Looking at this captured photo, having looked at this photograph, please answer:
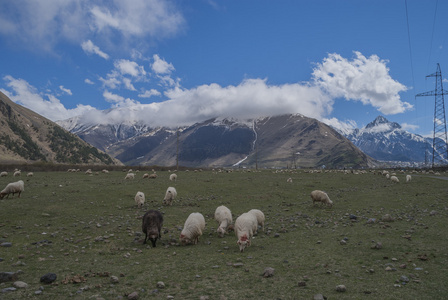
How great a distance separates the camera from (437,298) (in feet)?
26.4

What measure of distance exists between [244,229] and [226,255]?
274 centimetres

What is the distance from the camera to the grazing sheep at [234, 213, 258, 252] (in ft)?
47.9

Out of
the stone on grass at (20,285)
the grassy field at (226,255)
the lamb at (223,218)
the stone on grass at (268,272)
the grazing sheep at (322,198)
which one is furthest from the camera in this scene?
the grazing sheep at (322,198)

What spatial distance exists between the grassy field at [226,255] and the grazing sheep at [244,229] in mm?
606

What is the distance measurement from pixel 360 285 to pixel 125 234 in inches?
542

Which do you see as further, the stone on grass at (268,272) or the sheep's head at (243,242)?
the sheep's head at (243,242)

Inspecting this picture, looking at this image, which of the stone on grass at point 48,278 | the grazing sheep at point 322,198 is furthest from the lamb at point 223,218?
the grazing sheep at point 322,198

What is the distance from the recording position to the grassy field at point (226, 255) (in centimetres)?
898

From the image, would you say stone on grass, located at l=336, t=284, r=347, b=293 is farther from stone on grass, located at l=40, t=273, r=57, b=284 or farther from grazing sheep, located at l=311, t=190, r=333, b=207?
grazing sheep, located at l=311, t=190, r=333, b=207

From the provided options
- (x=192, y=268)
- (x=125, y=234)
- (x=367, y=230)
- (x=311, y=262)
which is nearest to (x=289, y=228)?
(x=367, y=230)

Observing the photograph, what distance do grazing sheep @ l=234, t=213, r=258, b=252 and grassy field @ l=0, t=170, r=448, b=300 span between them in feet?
1.99

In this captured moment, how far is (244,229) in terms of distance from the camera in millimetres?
16062

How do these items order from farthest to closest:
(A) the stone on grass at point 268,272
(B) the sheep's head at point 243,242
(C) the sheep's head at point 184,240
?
(C) the sheep's head at point 184,240
(B) the sheep's head at point 243,242
(A) the stone on grass at point 268,272

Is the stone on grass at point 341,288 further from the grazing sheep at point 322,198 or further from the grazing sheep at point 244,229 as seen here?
the grazing sheep at point 322,198
